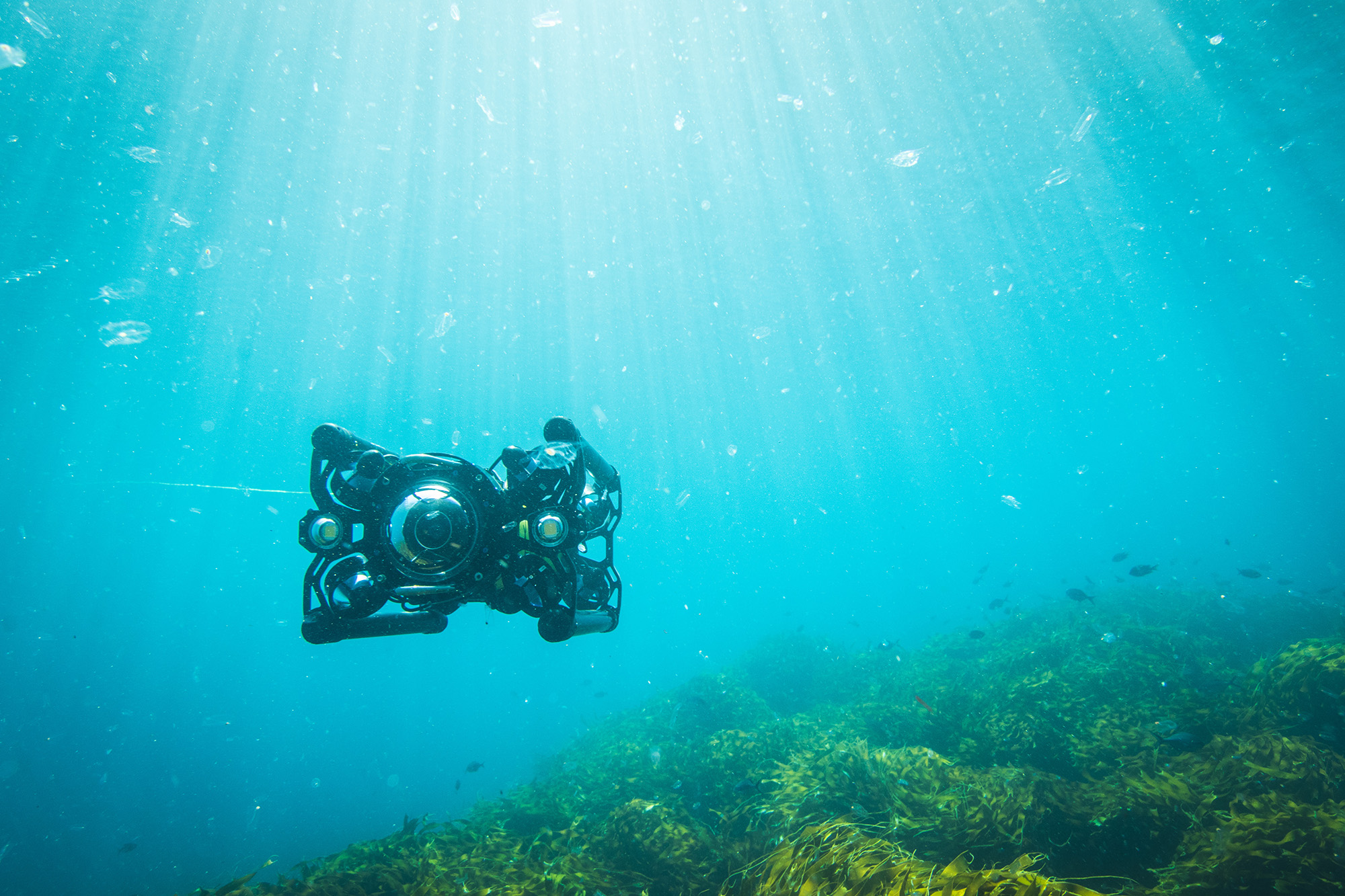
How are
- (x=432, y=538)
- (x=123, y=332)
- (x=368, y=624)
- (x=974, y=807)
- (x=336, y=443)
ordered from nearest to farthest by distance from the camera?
1. (x=432, y=538)
2. (x=368, y=624)
3. (x=336, y=443)
4. (x=974, y=807)
5. (x=123, y=332)

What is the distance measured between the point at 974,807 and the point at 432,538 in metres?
6.89

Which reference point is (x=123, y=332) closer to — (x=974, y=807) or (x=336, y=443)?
(x=336, y=443)

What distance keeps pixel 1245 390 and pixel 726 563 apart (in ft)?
329

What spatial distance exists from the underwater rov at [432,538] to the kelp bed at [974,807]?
3263 mm

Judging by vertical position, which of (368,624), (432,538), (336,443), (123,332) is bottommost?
(368,624)

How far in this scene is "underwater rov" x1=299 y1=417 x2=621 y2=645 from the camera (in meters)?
2.67

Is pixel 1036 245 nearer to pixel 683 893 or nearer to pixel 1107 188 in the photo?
pixel 1107 188

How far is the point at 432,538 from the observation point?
256 centimetres

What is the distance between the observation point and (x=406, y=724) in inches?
2608

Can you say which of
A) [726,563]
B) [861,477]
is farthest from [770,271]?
[726,563]

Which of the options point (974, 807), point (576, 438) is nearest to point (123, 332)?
point (576, 438)

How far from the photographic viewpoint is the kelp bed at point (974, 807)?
3.67m

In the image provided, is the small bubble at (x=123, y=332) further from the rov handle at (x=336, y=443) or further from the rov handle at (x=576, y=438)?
the rov handle at (x=576, y=438)

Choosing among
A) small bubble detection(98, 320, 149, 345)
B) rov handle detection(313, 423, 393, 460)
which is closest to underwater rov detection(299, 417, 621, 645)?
rov handle detection(313, 423, 393, 460)
